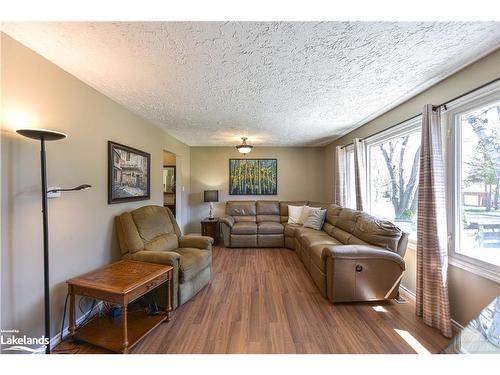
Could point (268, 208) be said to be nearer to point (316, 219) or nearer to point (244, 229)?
point (244, 229)

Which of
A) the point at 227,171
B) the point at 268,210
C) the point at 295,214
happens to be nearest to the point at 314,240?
the point at 295,214

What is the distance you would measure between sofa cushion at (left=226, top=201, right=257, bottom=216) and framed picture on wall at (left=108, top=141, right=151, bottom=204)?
2395 mm

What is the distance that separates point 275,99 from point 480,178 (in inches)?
83.3

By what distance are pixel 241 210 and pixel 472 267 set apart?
4.07 meters

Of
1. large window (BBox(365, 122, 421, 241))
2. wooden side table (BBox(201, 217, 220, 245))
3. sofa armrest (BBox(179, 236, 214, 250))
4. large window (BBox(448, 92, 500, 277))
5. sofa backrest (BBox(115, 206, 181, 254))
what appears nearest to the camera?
large window (BBox(448, 92, 500, 277))

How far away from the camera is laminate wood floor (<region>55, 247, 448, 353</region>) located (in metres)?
1.64

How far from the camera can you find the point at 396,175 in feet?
9.69

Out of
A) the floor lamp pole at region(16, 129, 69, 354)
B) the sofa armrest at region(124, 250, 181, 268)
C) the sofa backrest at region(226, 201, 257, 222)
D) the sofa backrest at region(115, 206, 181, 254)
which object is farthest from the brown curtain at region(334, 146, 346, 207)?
the floor lamp pole at region(16, 129, 69, 354)

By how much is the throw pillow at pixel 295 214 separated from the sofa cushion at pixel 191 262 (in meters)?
2.66

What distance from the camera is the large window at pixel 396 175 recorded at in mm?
2590

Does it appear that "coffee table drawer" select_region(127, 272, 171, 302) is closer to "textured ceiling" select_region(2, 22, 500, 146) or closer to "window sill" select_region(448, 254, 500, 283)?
"textured ceiling" select_region(2, 22, 500, 146)
